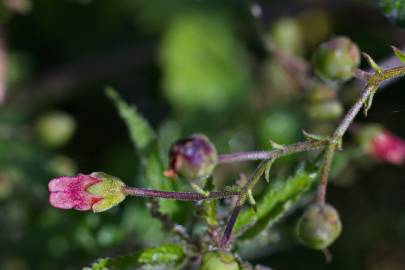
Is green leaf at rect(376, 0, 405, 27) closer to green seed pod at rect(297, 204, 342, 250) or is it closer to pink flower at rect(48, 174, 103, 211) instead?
green seed pod at rect(297, 204, 342, 250)

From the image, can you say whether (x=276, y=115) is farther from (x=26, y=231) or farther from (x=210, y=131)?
(x=26, y=231)

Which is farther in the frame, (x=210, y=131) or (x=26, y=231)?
(x=210, y=131)

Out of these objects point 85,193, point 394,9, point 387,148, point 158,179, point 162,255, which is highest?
point 394,9

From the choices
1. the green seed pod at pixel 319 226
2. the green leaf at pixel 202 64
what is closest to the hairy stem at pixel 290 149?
the green seed pod at pixel 319 226

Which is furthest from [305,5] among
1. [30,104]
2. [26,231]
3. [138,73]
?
[26,231]

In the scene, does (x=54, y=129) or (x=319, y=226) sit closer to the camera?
(x=319, y=226)

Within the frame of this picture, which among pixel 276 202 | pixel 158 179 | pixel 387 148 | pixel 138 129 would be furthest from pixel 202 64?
pixel 276 202

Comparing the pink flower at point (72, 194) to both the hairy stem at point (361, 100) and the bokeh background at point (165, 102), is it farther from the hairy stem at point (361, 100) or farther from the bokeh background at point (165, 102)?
the bokeh background at point (165, 102)

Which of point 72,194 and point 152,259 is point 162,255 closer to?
point 152,259
